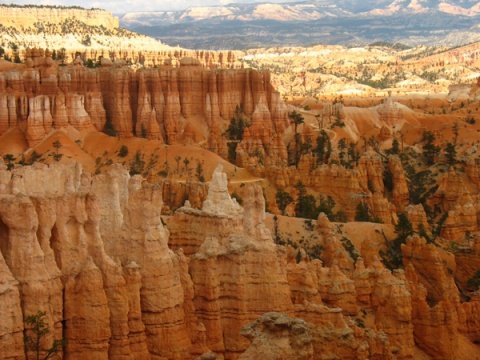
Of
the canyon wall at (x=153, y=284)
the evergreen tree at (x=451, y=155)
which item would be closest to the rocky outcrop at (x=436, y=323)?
the canyon wall at (x=153, y=284)

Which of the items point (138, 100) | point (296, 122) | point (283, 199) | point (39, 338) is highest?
point (39, 338)

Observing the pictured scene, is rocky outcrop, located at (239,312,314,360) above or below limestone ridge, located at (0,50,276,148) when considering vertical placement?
above

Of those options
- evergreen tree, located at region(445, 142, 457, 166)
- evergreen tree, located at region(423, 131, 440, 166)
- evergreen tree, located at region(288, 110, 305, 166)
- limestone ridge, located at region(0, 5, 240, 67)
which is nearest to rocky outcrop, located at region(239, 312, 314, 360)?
evergreen tree, located at region(445, 142, 457, 166)

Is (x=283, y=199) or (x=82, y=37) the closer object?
(x=283, y=199)

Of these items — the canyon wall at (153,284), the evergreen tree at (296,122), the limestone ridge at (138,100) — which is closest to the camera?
the canyon wall at (153,284)

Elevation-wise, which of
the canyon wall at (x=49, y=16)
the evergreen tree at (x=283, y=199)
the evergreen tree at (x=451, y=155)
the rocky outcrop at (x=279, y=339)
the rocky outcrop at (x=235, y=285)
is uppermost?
the rocky outcrop at (x=279, y=339)

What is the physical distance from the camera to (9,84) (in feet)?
229

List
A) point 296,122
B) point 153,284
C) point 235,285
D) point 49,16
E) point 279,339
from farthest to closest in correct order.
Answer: point 49,16 < point 296,122 < point 235,285 < point 153,284 < point 279,339

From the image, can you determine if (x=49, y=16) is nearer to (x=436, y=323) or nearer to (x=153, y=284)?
(x=436, y=323)

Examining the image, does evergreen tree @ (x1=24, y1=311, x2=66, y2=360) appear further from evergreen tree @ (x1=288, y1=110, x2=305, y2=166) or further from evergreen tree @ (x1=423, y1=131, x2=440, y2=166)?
evergreen tree @ (x1=423, y1=131, x2=440, y2=166)

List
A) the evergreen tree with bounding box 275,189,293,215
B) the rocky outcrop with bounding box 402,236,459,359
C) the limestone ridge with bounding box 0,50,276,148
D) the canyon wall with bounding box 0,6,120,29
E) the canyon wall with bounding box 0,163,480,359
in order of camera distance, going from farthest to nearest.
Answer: the canyon wall with bounding box 0,6,120,29
the limestone ridge with bounding box 0,50,276,148
the evergreen tree with bounding box 275,189,293,215
the rocky outcrop with bounding box 402,236,459,359
the canyon wall with bounding box 0,163,480,359

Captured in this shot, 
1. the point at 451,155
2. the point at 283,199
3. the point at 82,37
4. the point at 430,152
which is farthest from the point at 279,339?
the point at 82,37

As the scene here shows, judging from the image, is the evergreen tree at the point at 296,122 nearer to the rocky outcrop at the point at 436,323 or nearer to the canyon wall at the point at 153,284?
the rocky outcrop at the point at 436,323

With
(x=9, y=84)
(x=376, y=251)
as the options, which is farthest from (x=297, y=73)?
(x=376, y=251)
